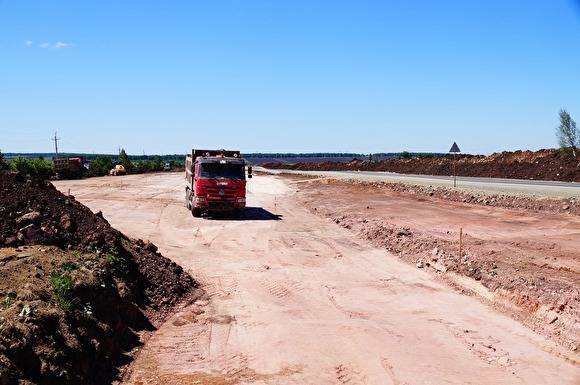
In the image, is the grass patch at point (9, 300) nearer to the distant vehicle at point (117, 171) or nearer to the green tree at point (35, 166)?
the green tree at point (35, 166)

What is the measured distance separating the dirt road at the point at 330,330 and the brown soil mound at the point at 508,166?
2989 cm

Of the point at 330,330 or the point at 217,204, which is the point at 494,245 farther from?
the point at 217,204

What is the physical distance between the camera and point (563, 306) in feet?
36.6

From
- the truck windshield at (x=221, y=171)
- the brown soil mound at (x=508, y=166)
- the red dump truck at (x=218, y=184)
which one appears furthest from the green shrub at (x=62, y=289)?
the brown soil mound at (x=508, y=166)

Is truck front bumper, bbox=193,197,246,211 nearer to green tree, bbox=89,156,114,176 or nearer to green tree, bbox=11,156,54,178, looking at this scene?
green tree, bbox=11,156,54,178

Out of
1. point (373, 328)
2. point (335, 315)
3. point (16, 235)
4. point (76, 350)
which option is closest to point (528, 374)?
point (373, 328)

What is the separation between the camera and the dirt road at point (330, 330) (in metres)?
8.48

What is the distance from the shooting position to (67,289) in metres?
9.07

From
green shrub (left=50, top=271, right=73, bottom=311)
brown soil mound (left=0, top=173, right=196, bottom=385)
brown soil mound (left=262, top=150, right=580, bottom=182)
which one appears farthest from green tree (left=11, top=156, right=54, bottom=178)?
green shrub (left=50, top=271, right=73, bottom=311)

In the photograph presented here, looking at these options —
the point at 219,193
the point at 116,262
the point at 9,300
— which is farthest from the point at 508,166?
the point at 9,300

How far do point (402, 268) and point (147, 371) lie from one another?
9450mm

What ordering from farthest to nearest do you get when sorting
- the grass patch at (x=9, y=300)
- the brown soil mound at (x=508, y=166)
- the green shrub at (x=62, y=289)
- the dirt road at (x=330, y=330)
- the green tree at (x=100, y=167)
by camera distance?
the green tree at (x=100, y=167) → the brown soil mound at (x=508, y=166) → the green shrub at (x=62, y=289) → the dirt road at (x=330, y=330) → the grass patch at (x=9, y=300)

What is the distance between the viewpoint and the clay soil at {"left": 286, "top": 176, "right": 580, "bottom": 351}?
11.8 metres

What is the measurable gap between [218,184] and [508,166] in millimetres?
34219
